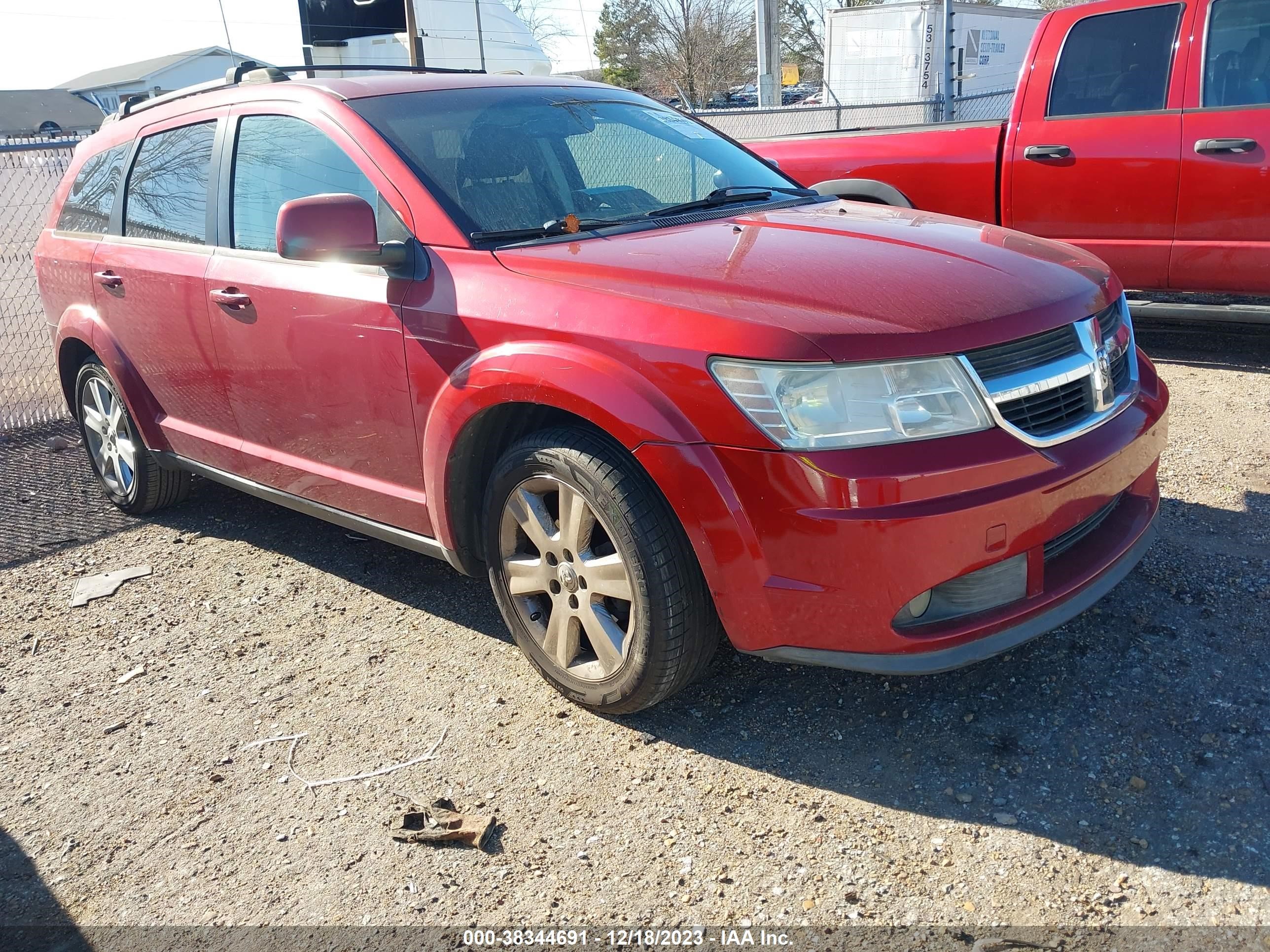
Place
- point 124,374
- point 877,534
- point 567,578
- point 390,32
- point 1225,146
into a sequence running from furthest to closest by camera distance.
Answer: point 390,32, point 1225,146, point 124,374, point 567,578, point 877,534

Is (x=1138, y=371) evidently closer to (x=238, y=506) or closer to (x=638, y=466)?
(x=638, y=466)

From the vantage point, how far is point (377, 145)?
3.33m

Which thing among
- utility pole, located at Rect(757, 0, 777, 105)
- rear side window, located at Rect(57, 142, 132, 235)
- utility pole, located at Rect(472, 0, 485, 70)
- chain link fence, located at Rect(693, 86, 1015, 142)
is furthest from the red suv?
utility pole, located at Rect(472, 0, 485, 70)

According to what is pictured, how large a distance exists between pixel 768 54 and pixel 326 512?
15.5 meters

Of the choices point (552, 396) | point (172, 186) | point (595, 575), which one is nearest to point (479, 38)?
point (172, 186)

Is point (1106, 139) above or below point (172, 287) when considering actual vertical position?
above

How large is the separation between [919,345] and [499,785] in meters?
1.58

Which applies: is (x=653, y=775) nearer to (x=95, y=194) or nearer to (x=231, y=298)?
(x=231, y=298)

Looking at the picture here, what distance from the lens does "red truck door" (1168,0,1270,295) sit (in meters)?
5.43

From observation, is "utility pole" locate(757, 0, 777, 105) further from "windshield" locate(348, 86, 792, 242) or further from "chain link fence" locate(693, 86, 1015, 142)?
"windshield" locate(348, 86, 792, 242)

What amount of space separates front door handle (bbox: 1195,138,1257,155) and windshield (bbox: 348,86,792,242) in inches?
111

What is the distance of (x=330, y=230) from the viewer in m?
3.04

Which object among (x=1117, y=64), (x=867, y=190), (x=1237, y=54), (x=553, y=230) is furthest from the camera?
(x=867, y=190)

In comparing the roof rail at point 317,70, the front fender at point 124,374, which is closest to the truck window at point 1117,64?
the roof rail at point 317,70
